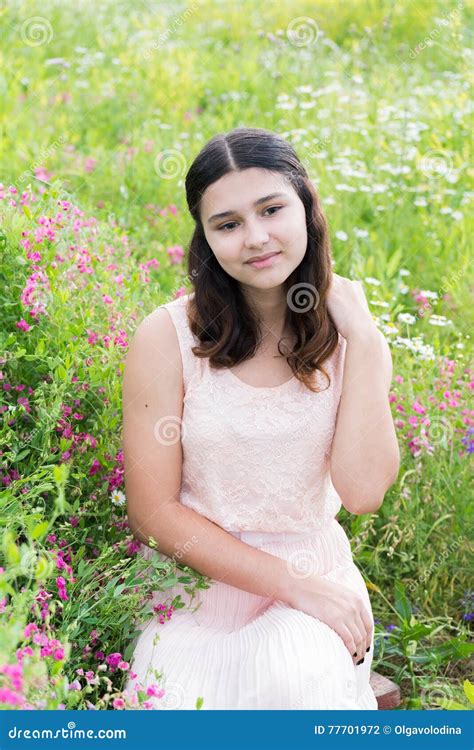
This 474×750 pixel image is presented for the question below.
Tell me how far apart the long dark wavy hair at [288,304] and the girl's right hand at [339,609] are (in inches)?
18.3

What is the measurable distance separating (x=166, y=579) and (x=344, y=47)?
5.91 m

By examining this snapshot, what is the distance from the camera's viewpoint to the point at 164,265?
392cm

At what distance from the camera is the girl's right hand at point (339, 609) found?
84.4 inches

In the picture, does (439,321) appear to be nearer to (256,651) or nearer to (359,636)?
(359,636)

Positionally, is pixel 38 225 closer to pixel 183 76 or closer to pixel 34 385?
pixel 34 385

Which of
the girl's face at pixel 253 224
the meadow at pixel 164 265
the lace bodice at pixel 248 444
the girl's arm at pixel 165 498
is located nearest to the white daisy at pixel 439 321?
the meadow at pixel 164 265

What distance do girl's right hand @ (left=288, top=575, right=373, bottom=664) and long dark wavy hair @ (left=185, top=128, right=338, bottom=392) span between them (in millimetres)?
→ 465

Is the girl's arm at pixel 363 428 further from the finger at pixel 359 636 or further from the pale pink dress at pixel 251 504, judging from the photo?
the finger at pixel 359 636

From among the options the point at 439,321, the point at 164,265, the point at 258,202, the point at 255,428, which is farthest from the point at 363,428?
the point at 164,265

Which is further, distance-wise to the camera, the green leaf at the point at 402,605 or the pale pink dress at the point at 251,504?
the green leaf at the point at 402,605

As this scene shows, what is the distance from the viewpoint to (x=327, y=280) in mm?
2332

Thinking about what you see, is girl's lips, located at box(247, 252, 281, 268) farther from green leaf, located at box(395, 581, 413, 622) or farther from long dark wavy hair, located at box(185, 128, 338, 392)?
green leaf, located at box(395, 581, 413, 622)

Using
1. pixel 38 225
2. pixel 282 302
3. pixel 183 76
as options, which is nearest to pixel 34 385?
pixel 38 225
